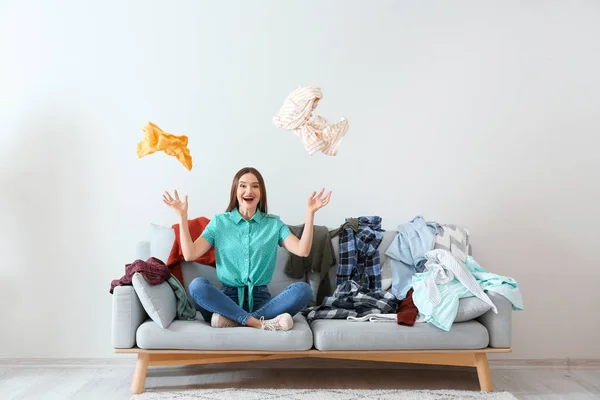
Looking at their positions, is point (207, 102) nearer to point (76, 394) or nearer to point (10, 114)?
point (10, 114)

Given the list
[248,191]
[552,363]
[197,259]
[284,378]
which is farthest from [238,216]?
[552,363]

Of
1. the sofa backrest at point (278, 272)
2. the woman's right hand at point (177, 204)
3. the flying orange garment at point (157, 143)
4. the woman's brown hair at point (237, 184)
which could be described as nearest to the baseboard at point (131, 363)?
the sofa backrest at point (278, 272)


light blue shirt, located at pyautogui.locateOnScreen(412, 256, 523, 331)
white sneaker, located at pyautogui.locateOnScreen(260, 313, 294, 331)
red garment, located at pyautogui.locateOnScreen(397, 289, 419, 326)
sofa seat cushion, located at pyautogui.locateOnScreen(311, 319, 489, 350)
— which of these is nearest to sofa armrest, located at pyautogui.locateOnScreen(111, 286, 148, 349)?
white sneaker, located at pyautogui.locateOnScreen(260, 313, 294, 331)

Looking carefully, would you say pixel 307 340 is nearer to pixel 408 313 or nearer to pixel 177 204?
pixel 408 313

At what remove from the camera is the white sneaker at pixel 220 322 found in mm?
3070

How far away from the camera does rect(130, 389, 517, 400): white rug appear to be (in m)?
2.95

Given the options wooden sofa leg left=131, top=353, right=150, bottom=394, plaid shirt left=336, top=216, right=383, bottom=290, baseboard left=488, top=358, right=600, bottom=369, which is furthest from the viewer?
baseboard left=488, top=358, right=600, bottom=369

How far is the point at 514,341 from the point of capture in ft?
12.9

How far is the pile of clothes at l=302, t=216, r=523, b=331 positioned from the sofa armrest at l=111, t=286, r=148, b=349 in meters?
0.89

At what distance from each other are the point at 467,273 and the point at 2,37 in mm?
2993

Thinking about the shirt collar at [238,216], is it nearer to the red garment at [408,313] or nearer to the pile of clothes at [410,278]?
the pile of clothes at [410,278]

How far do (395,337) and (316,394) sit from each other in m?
0.46

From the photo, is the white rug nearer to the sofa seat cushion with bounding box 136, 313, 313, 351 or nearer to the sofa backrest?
the sofa seat cushion with bounding box 136, 313, 313, 351

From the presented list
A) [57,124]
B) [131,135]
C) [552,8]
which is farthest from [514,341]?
[57,124]
